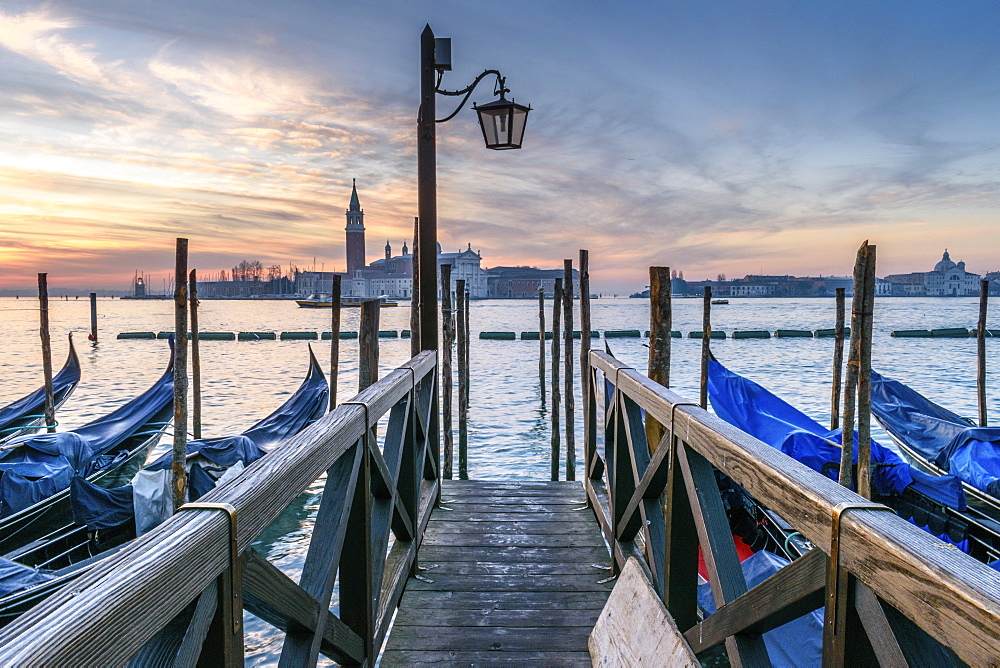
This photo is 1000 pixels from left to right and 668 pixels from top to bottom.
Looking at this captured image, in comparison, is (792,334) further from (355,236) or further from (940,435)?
(355,236)

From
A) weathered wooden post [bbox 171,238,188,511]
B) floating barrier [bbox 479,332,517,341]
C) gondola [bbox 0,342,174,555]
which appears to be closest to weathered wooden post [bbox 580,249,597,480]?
weathered wooden post [bbox 171,238,188,511]

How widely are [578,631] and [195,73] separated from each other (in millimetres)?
6972

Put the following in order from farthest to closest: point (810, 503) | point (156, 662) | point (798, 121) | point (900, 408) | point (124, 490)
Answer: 1. point (798, 121)
2. point (900, 408)
3. point (124, 490)
4. point (810, 503)
5. point (156, 662)

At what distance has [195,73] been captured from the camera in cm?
651

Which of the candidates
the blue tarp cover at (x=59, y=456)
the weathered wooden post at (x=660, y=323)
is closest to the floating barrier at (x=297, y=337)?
the blue tarp cover at (x=59, y=456)

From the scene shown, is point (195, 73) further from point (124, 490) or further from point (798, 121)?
point (798, 121)

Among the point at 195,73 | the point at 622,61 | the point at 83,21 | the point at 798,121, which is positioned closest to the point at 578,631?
the point at 83,21

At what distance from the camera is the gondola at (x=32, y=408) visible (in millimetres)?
8391

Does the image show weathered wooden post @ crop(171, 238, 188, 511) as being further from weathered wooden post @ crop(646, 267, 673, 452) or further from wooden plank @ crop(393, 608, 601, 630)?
weathered wooden post @ crop(646, 267, 673, 452)

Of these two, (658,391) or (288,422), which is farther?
(288,422)

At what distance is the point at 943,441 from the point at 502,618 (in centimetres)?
669

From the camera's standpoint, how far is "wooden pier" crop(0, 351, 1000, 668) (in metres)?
0.72

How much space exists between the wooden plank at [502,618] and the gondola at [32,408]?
7976mm

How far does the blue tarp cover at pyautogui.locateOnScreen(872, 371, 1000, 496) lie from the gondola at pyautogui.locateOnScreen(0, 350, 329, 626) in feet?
19.9
